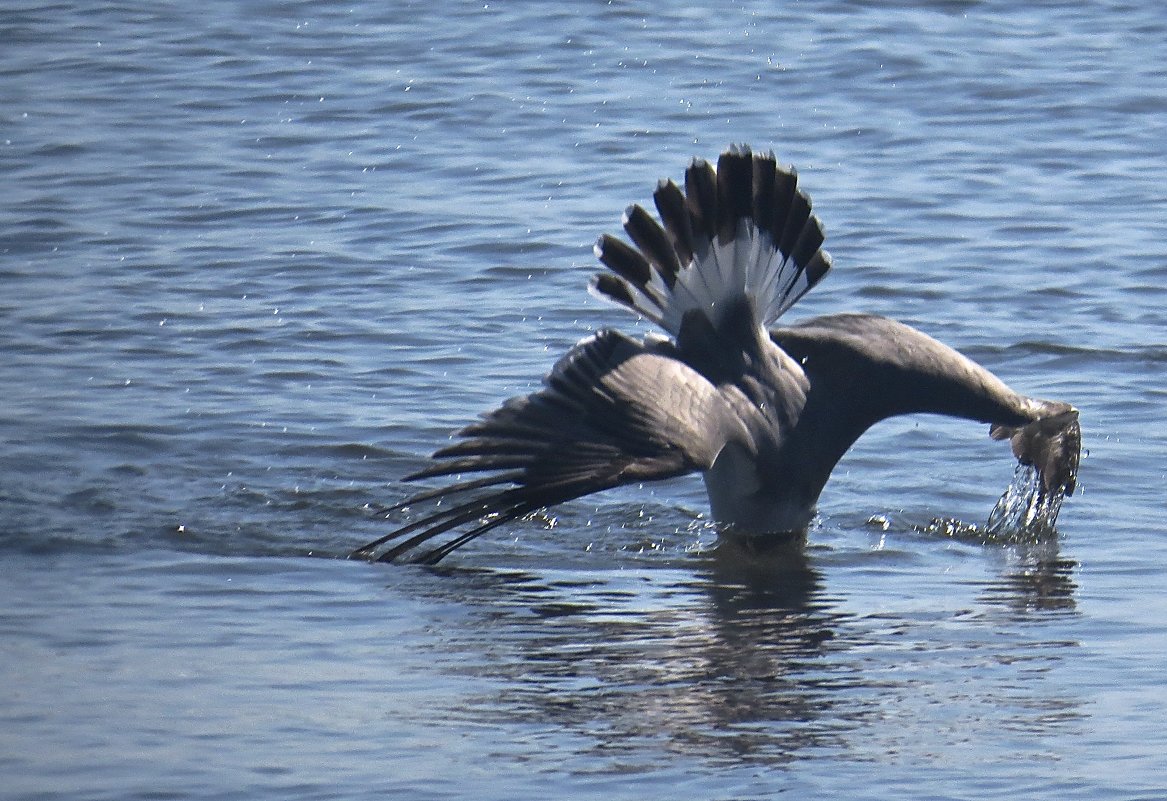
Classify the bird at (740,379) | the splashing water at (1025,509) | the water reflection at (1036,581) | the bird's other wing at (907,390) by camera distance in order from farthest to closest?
1. the splashing water at (1025,509)
2. the bird's other wing at (907,390)
3. the water reflection at (1036,581)
4. the bird at (740,379)

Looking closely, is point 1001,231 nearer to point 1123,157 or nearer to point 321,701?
point 1123,157

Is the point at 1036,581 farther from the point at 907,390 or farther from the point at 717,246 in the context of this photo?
the point at 717,246

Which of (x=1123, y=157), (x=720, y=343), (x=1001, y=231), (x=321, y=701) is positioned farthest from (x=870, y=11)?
(x=321, y=701)

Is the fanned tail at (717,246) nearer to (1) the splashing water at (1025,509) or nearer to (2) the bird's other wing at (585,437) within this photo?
A: (2) the bird's other wing at (585,437)

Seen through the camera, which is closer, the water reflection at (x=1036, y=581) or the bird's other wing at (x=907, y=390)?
the water reflection at (x=1036, y=581)

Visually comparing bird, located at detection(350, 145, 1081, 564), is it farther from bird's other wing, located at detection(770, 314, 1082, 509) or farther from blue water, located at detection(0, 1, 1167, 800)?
blue water, located at detection(0, 1, 1167, 800)

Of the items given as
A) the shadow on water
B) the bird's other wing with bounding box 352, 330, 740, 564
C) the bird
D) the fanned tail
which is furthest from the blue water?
the fanned tail

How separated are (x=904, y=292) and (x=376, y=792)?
6.70 meters

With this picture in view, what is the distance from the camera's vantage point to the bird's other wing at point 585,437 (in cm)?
657

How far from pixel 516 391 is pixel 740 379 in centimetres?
231

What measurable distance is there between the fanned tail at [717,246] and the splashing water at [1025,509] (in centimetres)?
117

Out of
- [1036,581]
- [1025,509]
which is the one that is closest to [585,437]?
[1036,581]

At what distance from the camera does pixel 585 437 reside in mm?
6746

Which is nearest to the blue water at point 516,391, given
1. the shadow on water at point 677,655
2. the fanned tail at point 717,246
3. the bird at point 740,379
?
the shadow on water at point 677,655
